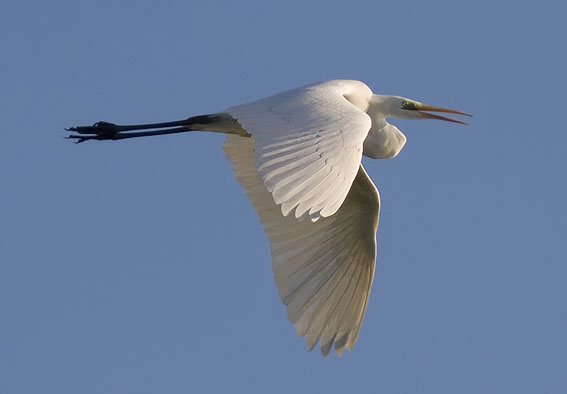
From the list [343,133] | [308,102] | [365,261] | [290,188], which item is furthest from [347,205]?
[290,188]

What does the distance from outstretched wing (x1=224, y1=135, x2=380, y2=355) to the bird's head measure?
0.89 meters

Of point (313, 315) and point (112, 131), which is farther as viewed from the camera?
point (112, 131)

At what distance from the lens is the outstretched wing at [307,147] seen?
6.73m

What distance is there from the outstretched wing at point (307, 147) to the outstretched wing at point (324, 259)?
1356 mm

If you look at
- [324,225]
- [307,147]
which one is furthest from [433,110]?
[307,147]

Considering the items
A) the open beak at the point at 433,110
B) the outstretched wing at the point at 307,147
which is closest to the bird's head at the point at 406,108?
the open beak at the point at 433,110

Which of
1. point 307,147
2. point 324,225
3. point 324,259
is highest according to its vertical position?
point 307,147

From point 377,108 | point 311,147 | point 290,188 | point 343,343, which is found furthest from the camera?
point 377,108

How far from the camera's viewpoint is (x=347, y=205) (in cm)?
966

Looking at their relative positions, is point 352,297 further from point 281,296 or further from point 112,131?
point 112,131

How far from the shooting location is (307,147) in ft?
23.6

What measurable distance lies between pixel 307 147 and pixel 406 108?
3.28 metres

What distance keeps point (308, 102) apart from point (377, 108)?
2.05 meters

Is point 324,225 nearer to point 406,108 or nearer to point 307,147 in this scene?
point 406,108
